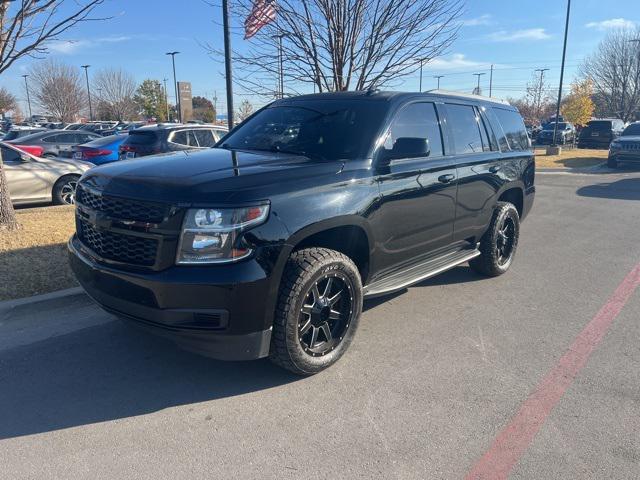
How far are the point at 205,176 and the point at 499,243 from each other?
153 inches

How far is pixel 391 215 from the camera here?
4.00 m

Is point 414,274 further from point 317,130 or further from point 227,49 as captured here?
point 227,49

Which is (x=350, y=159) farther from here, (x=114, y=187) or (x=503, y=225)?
(x=503, y=225)

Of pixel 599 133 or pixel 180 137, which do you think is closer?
pixel 180 137

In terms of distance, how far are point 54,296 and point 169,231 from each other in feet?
8.03

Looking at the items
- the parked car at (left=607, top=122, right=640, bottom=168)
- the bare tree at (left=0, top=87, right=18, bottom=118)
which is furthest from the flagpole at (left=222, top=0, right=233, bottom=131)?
the bare tree at (left=0, top=87, right=18, bottom=118)

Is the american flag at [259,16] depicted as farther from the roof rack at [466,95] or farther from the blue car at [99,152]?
the blue car at [99,152]

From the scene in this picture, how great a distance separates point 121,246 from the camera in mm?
3271

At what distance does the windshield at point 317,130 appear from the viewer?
407 cm

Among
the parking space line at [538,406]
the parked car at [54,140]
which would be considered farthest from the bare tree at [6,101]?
the parking space line at [538,406]

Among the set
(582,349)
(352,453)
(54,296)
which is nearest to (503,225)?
(582,349)

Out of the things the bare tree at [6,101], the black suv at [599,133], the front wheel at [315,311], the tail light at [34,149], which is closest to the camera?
the front wheel at [315,311]

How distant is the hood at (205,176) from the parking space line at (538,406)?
6.36 ft

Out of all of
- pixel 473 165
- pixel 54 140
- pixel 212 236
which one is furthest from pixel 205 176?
pixel 54 140
